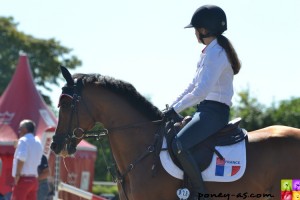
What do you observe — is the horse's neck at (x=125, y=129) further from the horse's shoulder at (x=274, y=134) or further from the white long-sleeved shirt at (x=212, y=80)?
the horse's shoulder at (x=274, y=134)

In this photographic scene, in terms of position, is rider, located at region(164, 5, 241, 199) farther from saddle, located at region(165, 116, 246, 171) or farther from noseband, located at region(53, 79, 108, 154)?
noseband, located at region(53, 79, 108, 154)

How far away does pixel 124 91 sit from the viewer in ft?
25.2

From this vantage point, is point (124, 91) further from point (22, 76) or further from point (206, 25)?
point (22, 76)

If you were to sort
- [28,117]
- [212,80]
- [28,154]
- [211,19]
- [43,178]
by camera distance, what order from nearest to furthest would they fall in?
[212,80] < [211,19] < [28,154] < [43,178] < [28,117]

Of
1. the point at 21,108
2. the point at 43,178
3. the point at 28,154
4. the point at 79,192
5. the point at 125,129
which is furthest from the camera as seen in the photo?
the point at 21,108

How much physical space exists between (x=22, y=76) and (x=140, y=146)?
470 inches

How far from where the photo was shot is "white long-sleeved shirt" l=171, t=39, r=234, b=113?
723cm

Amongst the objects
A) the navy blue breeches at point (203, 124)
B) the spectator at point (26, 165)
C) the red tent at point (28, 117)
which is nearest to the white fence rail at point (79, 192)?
the spectator at point (26, 165)

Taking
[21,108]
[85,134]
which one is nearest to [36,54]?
[21,108]

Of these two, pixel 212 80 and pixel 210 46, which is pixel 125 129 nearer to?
pixel 212 80

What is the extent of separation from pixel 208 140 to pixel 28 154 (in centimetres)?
648

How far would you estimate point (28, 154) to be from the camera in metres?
13.1

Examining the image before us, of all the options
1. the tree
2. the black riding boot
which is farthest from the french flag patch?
the tree

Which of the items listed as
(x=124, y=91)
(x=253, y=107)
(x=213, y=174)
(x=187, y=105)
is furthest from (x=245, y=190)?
(x=253, y=107)
